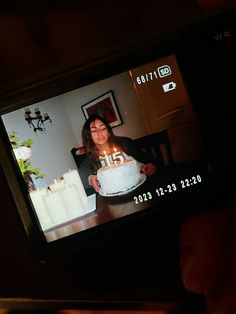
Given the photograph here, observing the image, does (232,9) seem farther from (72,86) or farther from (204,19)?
(72,86)

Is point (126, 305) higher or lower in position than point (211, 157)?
lower

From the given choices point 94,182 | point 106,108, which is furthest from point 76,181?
point 106,108

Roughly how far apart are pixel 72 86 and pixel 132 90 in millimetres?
98

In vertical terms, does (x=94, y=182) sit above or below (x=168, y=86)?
below

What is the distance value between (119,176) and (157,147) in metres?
0.08

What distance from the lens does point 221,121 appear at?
597 millimetres

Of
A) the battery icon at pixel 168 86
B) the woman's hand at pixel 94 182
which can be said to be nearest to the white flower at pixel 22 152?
the woman's hand at pixel 94 182

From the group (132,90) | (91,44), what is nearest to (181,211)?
→ (132,90)

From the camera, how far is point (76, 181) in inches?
24.7

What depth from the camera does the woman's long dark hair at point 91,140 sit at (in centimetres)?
61

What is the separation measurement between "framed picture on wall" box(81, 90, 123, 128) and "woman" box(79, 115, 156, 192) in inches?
0.4

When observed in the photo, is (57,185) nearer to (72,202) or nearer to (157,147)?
(72,202)

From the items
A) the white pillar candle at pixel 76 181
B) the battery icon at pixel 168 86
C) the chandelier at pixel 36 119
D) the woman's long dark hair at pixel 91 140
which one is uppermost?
the chandelier at pixel 36 119

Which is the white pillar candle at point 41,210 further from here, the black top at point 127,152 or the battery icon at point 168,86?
the battery icon at point 168,86
